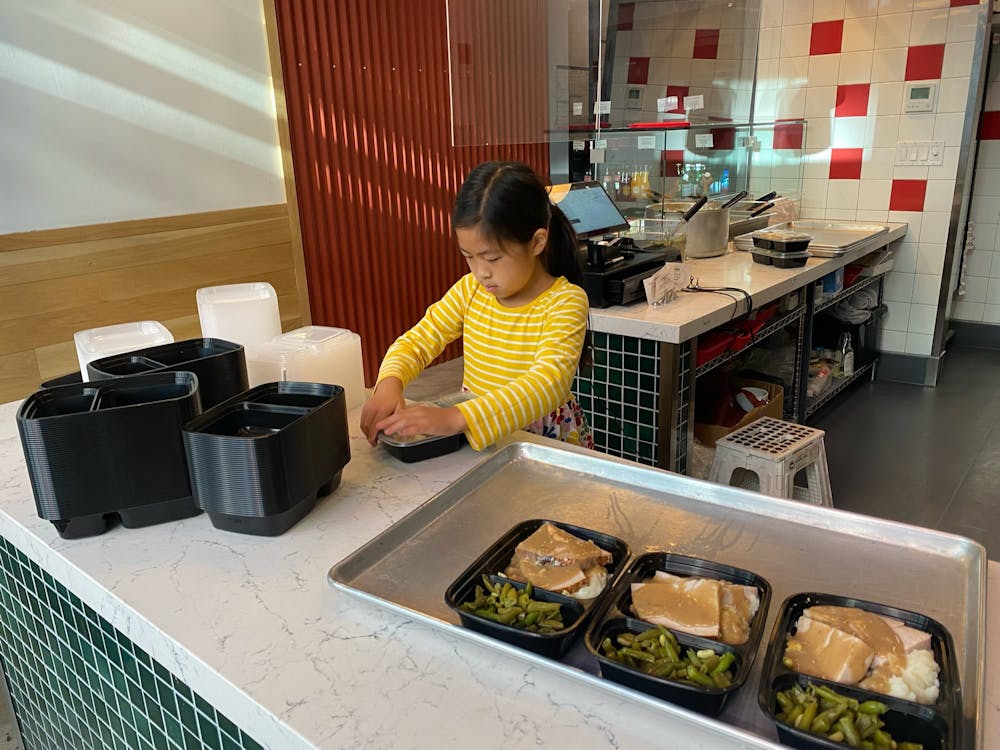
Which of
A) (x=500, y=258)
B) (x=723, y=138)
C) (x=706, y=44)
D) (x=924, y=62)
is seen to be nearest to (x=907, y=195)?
(x=924, y=62)

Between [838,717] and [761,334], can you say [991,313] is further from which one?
[838,717]

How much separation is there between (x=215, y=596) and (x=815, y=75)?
4168 mm

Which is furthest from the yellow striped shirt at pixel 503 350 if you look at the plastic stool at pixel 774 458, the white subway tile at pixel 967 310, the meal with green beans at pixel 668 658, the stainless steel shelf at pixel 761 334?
the white subway tile at pixel 967 310

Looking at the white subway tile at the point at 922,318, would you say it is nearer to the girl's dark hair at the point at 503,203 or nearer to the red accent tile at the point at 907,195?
the red accent tile at the point at 907,195

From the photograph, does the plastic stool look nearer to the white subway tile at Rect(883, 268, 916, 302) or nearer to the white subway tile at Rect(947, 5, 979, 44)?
the white subway tile at Rect(883, 268, 916, 302)

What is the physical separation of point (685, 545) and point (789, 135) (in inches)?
148

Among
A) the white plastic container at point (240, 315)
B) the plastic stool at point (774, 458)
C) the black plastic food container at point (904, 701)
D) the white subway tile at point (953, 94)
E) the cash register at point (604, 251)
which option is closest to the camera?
the black plastic food container at point (904, 701)

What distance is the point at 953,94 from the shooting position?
367cm

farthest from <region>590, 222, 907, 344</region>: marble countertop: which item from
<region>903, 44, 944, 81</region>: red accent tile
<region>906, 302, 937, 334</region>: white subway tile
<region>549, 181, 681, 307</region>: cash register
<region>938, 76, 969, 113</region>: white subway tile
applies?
<region>903, 44, 944, 81</region>: red accent tile

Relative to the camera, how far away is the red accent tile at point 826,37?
3.91 m

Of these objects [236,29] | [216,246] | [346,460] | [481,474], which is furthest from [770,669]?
[236,29]

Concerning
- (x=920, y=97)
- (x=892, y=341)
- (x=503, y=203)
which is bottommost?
(x=892, y=341)

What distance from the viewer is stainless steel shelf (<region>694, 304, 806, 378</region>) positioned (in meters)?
2.54

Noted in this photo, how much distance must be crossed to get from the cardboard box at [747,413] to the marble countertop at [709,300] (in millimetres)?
379
